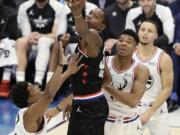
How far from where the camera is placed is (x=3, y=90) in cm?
708

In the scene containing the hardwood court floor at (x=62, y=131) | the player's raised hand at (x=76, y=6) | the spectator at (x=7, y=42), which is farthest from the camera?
the spectator at (x=7, y=42)

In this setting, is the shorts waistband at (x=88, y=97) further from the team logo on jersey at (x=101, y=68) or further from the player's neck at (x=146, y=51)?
the player's neck at (x=146, y=51)

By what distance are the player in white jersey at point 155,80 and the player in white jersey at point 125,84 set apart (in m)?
0.32

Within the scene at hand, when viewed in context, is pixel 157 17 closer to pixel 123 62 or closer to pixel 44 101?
pixel 123 62

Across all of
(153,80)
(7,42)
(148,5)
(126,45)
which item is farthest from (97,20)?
(7,42)

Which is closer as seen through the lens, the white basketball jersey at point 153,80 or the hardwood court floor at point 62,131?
the white basketball jersey at point 153,80

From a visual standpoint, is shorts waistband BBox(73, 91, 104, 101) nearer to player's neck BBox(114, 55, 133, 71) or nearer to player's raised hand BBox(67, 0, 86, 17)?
player's neck BBox(114, 55, 133, 71)

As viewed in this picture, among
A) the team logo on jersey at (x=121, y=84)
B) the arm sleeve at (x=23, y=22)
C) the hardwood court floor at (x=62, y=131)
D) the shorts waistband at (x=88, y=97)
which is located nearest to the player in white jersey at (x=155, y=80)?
the team logo on jersey at (x=121, y=84)

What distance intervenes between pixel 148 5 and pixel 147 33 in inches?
81.3

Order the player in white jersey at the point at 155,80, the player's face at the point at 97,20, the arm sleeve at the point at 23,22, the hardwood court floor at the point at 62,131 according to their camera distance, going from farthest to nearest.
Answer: the arm sleeve at the point at 23,22 → the hardwood court floor at the point at 62,131 → the player in white jersey at the point at 155,80 → the player's face at the point at 97,20

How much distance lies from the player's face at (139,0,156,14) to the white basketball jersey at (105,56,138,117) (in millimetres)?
2693

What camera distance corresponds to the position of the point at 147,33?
4.56 m

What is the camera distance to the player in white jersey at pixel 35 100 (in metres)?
3.27

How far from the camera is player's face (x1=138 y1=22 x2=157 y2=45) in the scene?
4539 mm
